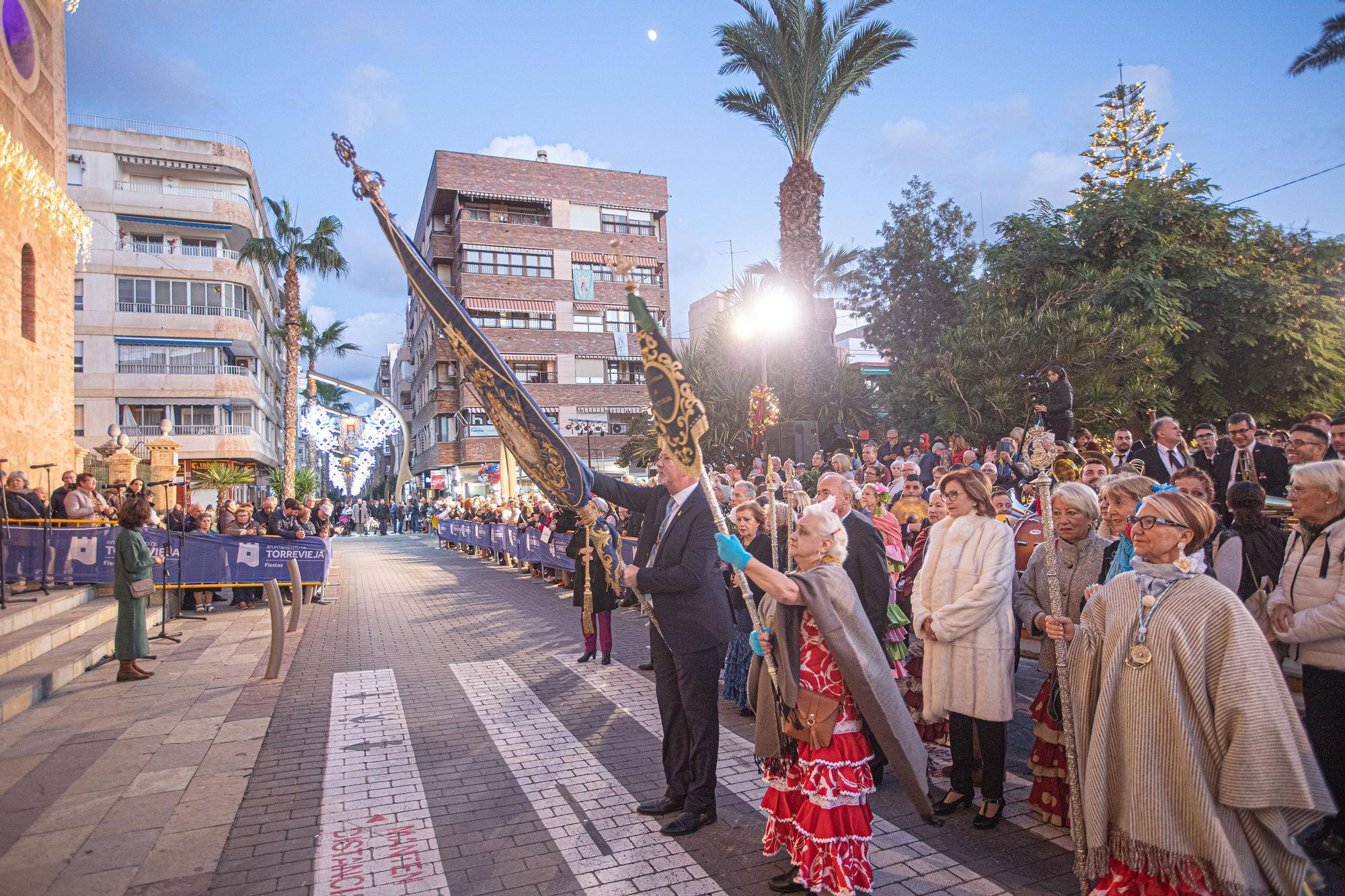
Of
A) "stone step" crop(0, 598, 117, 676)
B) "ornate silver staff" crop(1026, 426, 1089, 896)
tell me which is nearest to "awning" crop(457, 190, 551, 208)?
"stone step" crop(0, 598, 117, 676)

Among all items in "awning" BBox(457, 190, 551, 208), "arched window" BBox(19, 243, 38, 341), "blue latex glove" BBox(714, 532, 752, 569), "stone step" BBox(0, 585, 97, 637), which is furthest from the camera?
"awning" BBox(457, 190, 551, 208)

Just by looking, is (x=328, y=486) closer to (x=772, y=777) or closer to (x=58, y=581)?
(x=58, y=581)

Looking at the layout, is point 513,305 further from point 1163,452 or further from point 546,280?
point 1163,452

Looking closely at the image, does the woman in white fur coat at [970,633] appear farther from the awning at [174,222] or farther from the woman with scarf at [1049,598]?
the awning at [174,222]

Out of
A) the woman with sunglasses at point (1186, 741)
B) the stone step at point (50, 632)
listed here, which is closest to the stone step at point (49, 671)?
the stone step at point (50, 632)

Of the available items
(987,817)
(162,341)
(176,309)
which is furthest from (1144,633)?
(176,309)

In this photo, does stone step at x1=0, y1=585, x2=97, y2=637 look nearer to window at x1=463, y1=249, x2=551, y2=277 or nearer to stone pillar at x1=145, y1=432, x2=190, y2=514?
stone pillar at x1=145, y1=432, x2=190, y2=514

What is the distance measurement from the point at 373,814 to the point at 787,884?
265cm

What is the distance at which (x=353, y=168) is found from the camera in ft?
16.6

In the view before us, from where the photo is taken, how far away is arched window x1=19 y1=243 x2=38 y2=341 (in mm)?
16688

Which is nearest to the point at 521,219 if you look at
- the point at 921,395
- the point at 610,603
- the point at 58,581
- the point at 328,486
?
the point at 921,395

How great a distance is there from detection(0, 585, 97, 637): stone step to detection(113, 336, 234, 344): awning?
29898 millimetres

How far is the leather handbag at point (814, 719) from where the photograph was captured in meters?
3.61

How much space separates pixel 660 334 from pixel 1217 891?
3173mm
